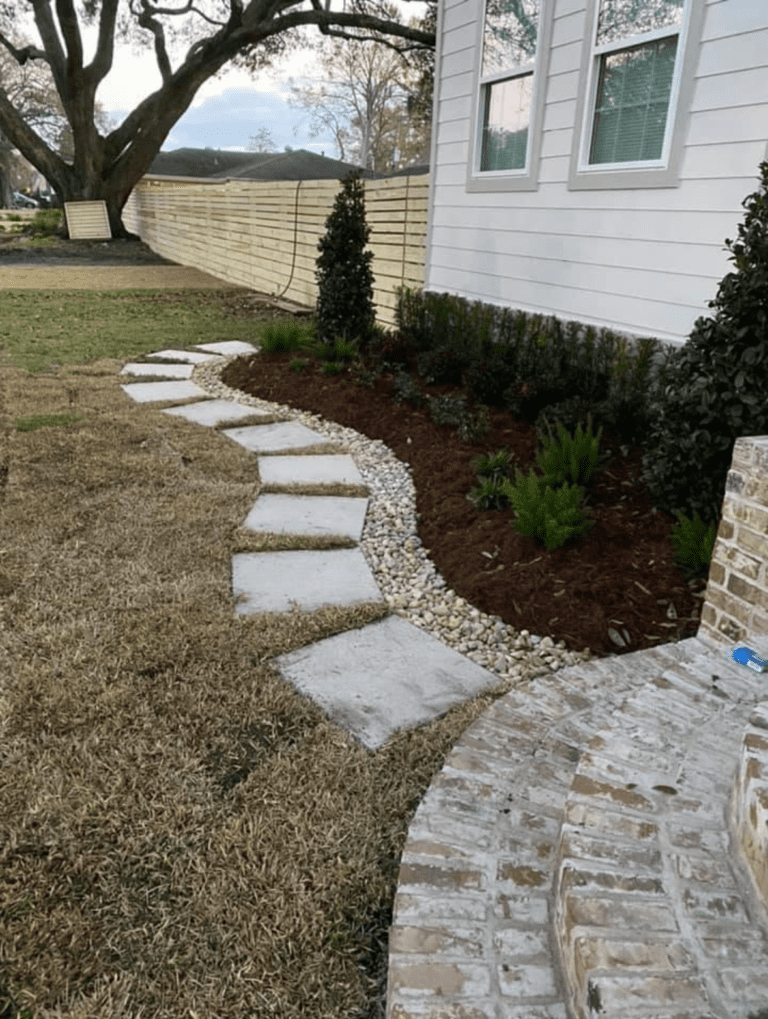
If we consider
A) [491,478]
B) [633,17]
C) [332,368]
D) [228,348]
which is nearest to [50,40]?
[228,348]

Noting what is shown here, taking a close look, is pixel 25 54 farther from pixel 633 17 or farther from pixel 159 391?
pixel 633 17

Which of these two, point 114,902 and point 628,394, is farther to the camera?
point 628,394

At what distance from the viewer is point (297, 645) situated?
2.33 meters

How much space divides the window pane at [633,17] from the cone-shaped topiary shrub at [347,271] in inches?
95.2

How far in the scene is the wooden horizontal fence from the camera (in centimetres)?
720

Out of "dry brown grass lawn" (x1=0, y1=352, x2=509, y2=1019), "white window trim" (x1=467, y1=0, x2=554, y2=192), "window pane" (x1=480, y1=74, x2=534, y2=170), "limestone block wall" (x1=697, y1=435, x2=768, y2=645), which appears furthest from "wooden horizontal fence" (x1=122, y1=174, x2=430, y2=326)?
"limestone block wall" (x1=697, y1=435, x2=768, y2=645)

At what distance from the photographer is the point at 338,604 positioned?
2629mm

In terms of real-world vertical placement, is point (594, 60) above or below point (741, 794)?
above

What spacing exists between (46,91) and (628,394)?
4914 centimetres

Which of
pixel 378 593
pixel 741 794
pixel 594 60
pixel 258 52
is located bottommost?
pixel 378 593

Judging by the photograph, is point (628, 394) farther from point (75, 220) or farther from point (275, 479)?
point (75, 220)

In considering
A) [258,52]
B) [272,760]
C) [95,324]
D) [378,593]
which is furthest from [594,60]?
[258,52]

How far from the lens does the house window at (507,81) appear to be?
509 centimetres

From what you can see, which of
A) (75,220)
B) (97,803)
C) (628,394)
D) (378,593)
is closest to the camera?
(97,803)
